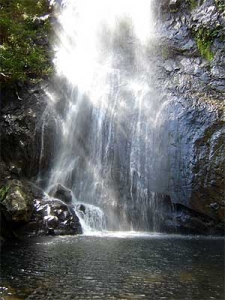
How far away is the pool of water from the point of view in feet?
18.9

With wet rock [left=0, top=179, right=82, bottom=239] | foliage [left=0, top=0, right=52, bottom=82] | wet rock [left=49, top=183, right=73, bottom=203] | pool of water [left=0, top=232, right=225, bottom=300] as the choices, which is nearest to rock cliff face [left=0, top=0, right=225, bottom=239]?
wet rock [left=0, top=179, right=82, bottom=239]

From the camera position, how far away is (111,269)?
23.0 ft

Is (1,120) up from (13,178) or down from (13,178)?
up

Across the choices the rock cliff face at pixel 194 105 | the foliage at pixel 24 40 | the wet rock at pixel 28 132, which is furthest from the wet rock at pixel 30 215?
the foliage at pixel 24 40

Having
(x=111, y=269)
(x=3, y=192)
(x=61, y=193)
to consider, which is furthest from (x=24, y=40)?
(x=111, y=269)

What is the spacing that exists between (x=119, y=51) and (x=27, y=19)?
552cm

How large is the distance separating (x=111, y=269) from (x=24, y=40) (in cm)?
1273

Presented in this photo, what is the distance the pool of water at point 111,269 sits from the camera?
18.9ft

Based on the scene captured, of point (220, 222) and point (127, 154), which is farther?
point (127, 154)

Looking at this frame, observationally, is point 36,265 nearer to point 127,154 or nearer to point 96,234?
point 96,234

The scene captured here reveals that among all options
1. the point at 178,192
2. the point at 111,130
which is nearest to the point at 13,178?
the point at 111,130

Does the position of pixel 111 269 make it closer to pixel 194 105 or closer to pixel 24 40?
pixel 194 105

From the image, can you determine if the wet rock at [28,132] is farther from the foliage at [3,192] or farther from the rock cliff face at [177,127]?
the foliage at [3,192]

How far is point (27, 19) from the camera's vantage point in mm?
18984
